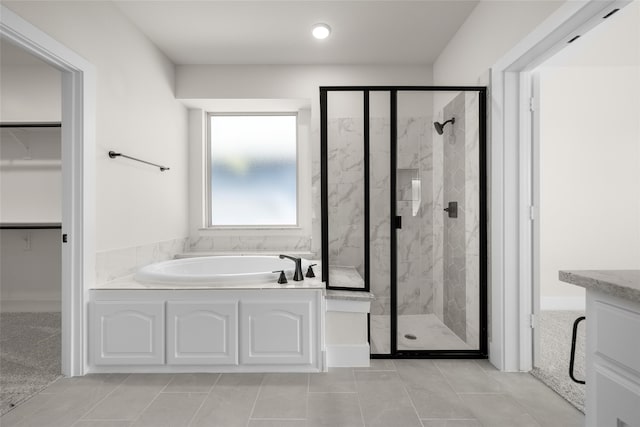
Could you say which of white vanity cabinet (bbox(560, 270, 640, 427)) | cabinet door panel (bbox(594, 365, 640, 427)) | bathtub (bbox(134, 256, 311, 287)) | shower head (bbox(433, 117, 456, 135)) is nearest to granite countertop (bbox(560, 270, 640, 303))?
white vanity cabinet (bbox(560, 270, 640, 427))

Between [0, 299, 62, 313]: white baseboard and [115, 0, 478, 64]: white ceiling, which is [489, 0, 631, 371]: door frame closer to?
[115, 0, 478, 64]: white ceiling

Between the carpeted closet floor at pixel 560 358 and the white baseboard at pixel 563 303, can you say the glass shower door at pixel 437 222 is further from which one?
the white baseboard at pixel 563 303

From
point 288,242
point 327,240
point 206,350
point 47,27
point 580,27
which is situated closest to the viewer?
point 580,27

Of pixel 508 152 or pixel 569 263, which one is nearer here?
pixel 508 152

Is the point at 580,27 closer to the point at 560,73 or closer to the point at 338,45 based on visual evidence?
the point at 338,45

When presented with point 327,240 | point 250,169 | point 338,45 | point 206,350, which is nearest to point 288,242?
point 250,169

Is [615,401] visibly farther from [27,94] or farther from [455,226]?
[27,94]

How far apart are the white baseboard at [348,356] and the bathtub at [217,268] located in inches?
23.0

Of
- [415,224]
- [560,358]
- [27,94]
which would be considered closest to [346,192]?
[415,224]

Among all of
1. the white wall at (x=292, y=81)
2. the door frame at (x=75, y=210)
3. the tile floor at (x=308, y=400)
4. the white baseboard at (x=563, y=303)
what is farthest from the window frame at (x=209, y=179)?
the white baseboard at (x=563, y=303)

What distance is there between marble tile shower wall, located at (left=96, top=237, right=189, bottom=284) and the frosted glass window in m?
0.80

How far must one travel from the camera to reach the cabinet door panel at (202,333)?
7.22 feet

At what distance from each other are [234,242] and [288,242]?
1.94 ft

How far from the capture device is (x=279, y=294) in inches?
87.2
